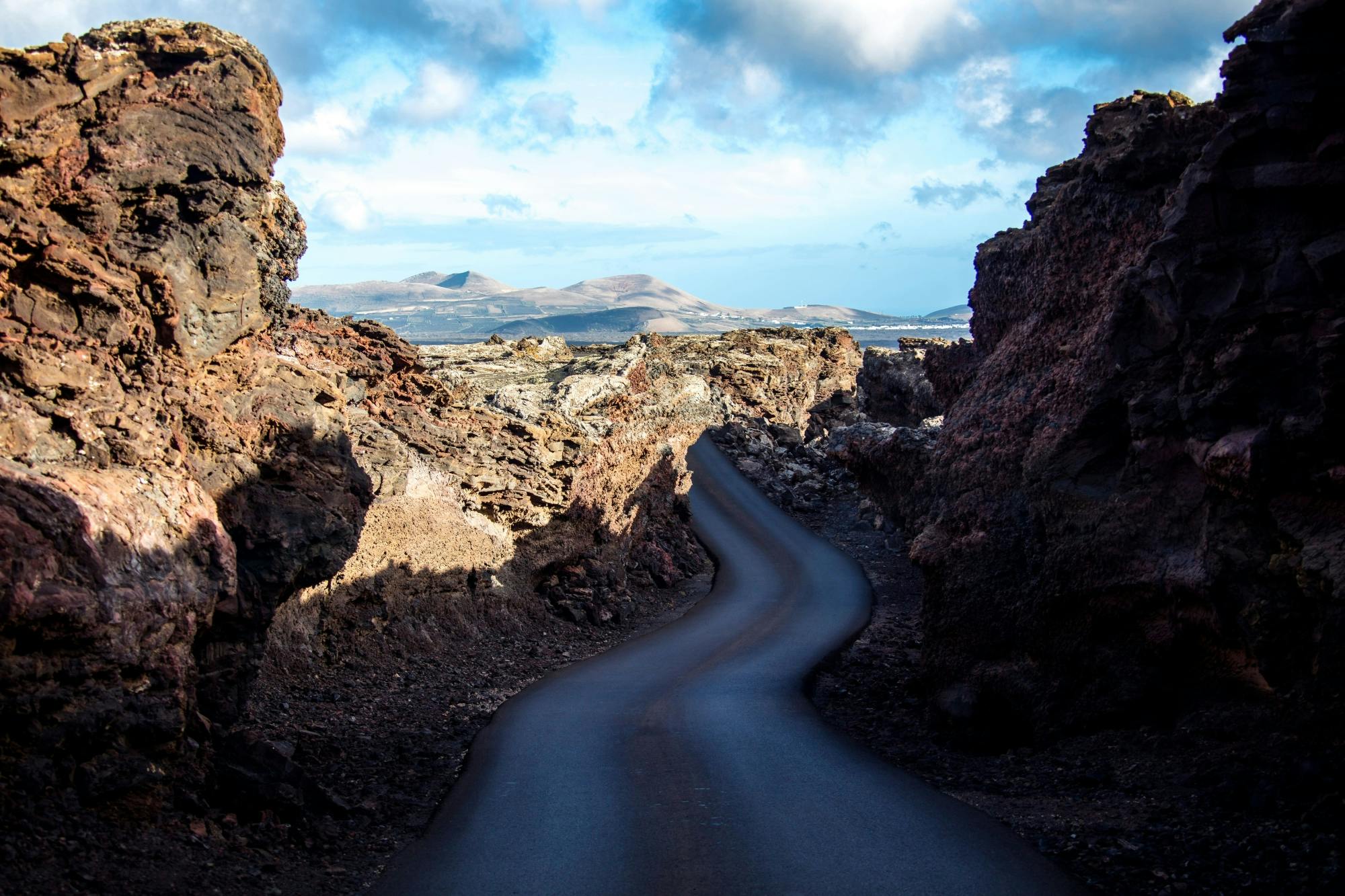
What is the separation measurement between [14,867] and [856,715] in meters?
13.1

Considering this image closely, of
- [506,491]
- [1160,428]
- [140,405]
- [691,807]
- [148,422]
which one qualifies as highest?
[140,405]

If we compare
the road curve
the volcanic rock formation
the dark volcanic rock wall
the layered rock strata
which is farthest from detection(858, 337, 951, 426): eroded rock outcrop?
the layered rock strata

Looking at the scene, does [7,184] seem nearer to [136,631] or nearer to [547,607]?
[136,631]

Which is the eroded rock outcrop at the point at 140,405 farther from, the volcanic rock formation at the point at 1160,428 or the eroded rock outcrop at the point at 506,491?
the volcanic rock formation at the point at 1160,428

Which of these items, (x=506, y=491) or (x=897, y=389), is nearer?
(x=506, y=491)

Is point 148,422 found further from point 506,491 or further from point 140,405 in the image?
point 506,491

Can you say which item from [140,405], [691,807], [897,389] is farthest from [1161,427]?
[897,389]

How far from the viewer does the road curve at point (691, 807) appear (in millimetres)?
10398

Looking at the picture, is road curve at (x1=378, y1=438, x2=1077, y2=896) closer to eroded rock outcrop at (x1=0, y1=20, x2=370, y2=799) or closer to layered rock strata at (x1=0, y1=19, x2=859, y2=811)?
layered rock strata at (x1=0, y1=19, x2=859, y2=811)

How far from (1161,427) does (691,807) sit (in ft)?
25.4

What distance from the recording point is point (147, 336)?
11.0 meters

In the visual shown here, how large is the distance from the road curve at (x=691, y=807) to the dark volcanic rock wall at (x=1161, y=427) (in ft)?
9.12

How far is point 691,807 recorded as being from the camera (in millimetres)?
12461

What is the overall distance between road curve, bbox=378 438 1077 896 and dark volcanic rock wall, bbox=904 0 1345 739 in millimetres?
2780
